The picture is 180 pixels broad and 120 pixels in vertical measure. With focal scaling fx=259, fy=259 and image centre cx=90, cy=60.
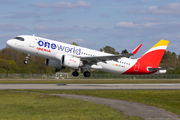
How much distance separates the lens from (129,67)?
46.6 metres

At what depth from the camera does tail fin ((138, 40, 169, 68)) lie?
Answer: 4925cm

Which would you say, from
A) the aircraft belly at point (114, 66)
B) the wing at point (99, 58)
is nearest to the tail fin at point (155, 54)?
the aircraft belly at point (114, 66)

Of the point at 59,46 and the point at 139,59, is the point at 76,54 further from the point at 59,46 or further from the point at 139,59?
the point at 139,59

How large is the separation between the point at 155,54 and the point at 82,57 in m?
16.5

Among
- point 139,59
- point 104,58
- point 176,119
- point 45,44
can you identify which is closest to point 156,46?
point 139,59

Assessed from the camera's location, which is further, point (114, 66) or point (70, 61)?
point (114, 66)

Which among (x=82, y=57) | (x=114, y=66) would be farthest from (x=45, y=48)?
(x=114, y=66)

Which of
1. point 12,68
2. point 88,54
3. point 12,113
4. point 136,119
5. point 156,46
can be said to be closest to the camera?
point 136,119

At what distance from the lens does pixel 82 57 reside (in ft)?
136

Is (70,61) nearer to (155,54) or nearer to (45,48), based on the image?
(45,48)

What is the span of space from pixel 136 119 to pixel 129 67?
31.4 metres

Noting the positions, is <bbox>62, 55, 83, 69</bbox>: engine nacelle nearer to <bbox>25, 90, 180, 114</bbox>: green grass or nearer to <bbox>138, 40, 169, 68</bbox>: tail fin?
<bbox>25, 90, 180, 114</bbox>: green grass

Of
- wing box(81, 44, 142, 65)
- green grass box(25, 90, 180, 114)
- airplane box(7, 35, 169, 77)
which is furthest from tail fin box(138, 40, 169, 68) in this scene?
green grass box(25, 90, 180, 114)

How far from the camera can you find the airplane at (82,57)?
129ft
